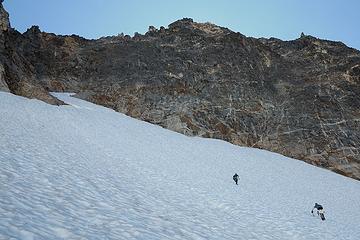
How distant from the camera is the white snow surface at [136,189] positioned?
7773mm

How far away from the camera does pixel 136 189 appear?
1298 centimetres

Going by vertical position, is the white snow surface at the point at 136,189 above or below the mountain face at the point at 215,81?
below

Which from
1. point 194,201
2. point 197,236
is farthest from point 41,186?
point 194,201

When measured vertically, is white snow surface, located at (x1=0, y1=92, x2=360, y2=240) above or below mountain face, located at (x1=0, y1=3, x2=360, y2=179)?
below

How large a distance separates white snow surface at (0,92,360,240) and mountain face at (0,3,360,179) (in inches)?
375

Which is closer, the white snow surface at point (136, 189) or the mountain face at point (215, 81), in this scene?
the white snow surface at point (136, 189)

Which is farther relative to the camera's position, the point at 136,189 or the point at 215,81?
the point at 215,81

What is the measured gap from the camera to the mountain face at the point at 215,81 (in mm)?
42500

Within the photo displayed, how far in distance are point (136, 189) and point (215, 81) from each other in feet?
A: 126

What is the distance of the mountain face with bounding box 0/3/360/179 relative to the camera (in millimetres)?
42500

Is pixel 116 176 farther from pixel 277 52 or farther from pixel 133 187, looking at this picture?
pixel 277 52

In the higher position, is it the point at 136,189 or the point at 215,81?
the point at 215,81

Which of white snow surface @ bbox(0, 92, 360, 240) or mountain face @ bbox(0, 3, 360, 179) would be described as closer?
white snow surface @ bbox(0, 92, 360, 240)

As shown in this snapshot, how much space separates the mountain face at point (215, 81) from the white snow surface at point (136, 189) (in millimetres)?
9520
